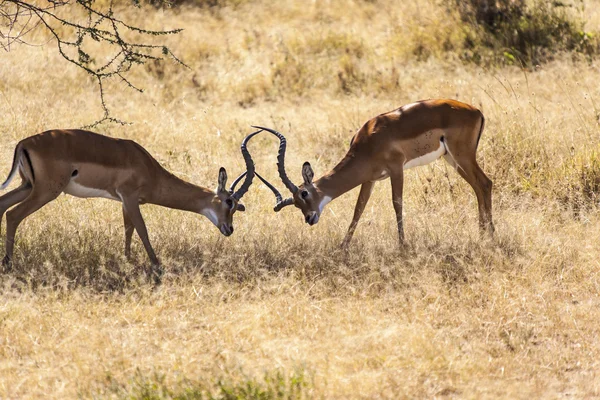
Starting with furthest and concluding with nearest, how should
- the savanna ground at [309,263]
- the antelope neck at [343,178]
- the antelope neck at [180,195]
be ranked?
the antelope neck at [343,178] → the antelope neck at [180,195] → the savanna ground at [309,263]

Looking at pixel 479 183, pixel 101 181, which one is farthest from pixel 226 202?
pixel 479 183

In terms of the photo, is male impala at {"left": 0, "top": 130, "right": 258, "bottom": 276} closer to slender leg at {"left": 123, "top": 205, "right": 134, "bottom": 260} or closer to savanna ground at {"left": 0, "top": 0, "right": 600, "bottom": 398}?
slender leg at {"left": 123, "top": 205, "right": 134, "bottom": 260}

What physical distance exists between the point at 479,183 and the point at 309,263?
1.94 m

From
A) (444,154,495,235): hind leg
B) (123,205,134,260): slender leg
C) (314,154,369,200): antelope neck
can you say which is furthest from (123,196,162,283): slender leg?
(444,154,495,235): hind leg

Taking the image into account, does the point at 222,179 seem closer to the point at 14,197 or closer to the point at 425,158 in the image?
the point at 14,197

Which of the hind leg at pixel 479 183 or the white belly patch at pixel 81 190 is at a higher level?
the white belly patch at pixel 81 190

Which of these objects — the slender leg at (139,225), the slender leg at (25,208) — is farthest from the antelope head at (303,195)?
the slender leg at (25,208)

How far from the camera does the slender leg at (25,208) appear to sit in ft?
22.3

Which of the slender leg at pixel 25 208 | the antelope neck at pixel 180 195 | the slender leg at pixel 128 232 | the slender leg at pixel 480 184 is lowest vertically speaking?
the slender leg at pixel 480 184

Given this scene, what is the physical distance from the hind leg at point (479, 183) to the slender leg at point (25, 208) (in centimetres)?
344

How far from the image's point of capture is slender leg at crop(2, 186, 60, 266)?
22.3 feet

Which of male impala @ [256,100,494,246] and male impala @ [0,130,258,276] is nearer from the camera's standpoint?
male impala @ [0,130,258,276]

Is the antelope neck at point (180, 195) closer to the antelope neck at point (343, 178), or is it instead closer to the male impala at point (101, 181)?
the male impala at point (101, 181)

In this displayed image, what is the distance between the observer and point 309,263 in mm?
6918
